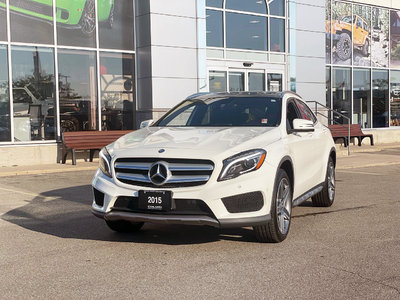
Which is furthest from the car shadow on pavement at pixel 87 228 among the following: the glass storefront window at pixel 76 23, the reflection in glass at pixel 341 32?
the reflection in glass at pixel 341 32

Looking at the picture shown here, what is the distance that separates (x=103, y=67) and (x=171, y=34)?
240 centimetres

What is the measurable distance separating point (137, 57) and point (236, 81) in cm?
381

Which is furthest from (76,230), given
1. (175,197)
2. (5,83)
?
(5,83)

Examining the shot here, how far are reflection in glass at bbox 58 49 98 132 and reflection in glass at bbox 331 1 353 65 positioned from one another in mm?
10875

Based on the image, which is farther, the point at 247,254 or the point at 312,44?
the point at 312,44

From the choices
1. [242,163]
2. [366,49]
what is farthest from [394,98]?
[242,163]

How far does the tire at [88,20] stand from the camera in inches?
675

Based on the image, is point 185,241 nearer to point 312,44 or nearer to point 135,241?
point 135,241

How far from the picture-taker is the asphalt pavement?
4.47 meters

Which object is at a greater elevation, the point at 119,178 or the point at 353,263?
the point at 119,178

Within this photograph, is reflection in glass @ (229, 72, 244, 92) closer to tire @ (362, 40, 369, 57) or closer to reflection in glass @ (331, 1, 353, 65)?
reflection in glass @ (331, 1, 353, 65)

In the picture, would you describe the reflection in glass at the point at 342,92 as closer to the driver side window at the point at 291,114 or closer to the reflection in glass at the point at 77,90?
the reflection in glass at the point at 77,90

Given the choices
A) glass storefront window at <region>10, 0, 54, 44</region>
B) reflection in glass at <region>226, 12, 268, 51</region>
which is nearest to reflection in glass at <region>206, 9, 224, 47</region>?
reflection in glass at <region>226, 12, 268, 51</region>

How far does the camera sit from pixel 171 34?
18.0 meters
